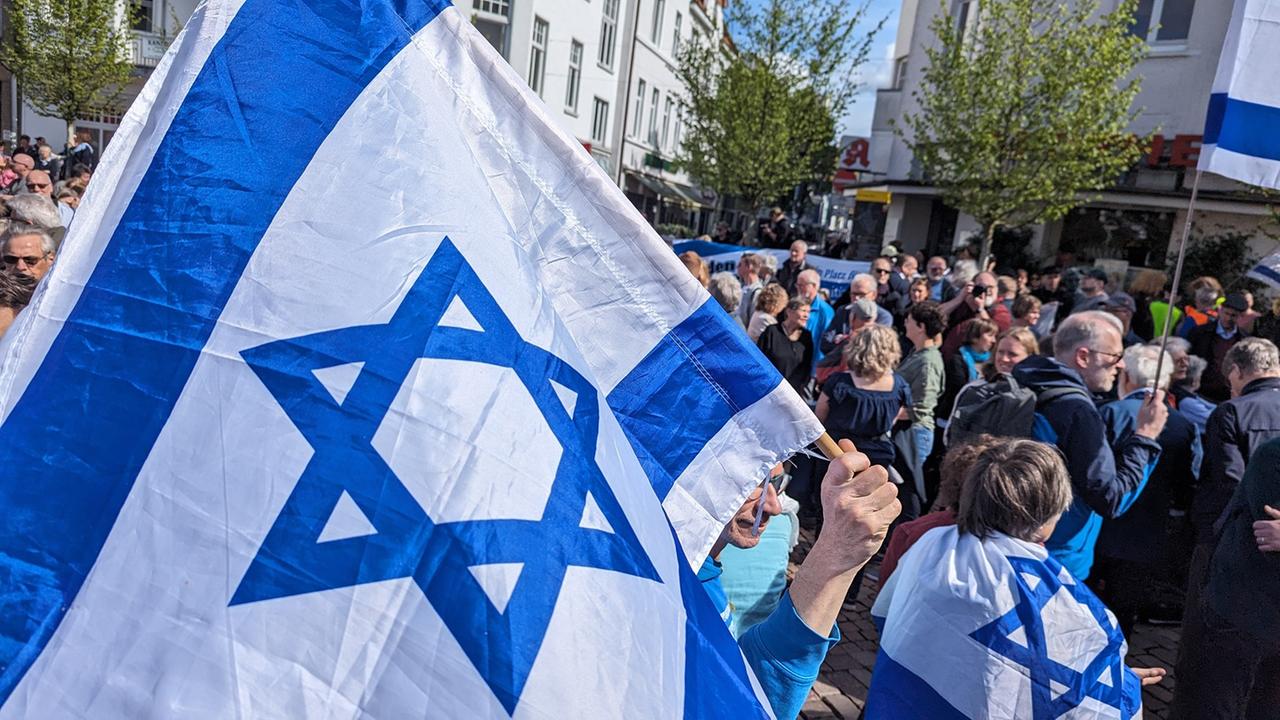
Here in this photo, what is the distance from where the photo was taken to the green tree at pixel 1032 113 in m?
15.5

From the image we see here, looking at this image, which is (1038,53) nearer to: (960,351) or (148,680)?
(960,351)

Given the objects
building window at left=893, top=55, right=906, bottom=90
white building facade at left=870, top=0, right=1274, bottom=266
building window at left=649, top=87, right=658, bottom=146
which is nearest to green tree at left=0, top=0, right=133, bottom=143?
white building facade at left=870, top=0, right=1274, bottom=266

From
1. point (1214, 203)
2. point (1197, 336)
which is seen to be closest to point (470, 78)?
point (1197, 336)

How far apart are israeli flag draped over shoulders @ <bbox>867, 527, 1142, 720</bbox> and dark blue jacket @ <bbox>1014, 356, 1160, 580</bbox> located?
4.79 feet

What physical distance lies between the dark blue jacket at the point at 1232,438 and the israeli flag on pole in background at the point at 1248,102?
1.05m

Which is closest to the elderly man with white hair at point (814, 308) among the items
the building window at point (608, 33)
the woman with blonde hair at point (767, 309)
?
the woman with blonde hair at point (767, 309)

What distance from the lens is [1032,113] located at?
51.9 ft

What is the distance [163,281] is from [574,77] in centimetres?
3111

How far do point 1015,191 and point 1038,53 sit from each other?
247 centimetres

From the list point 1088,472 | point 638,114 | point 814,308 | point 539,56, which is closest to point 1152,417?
point 1088,472

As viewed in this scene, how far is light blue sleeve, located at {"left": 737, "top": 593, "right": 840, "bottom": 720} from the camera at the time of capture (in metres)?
1.89

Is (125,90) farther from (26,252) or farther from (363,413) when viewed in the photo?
(363,413)

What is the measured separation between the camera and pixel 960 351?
6305mm

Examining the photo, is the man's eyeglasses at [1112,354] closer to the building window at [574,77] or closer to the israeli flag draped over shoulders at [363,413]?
the israeli flag draped over shoulders at [363,413]
